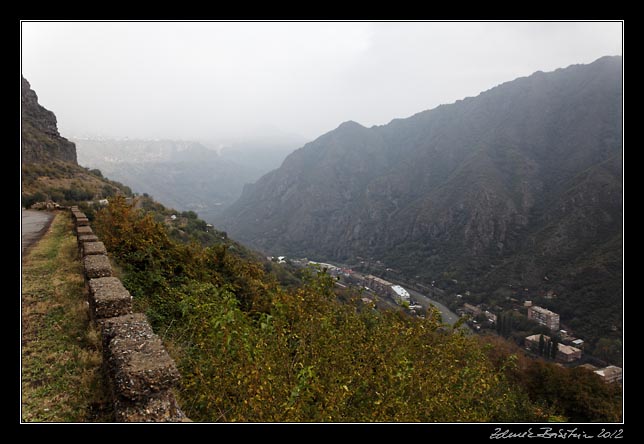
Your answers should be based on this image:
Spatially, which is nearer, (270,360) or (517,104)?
(270,360)

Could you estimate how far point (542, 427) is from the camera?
4094mm

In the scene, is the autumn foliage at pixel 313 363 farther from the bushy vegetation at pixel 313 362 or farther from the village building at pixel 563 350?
the village building at pixel 563 350

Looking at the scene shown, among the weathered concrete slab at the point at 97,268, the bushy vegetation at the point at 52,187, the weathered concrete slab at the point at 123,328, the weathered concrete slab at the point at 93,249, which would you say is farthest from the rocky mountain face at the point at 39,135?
the weathered concrete slab at the point at 123,328

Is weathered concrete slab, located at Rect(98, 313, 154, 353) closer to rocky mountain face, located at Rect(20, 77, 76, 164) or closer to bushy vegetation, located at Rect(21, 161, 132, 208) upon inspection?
bushy vegetation, located at Rect(21, 161, 132, 208)

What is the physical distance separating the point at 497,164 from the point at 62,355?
155 metres

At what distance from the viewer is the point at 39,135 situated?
44.4m

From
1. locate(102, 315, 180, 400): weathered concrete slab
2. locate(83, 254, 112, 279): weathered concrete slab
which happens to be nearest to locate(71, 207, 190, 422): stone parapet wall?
locate(102, 315, 180, 400): weathered concrete slab

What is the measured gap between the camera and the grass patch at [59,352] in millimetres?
4059

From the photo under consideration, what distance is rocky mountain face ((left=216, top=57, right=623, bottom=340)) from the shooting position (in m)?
84.6

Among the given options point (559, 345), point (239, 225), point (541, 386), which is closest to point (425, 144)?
point (239, 225)

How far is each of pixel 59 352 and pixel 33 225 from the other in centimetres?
1395

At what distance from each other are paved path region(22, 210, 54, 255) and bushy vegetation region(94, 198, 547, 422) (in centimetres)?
565

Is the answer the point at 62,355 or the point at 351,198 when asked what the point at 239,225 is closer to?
the point at 351,198

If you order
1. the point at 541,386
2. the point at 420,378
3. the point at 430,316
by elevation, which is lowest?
the point at 541,386
